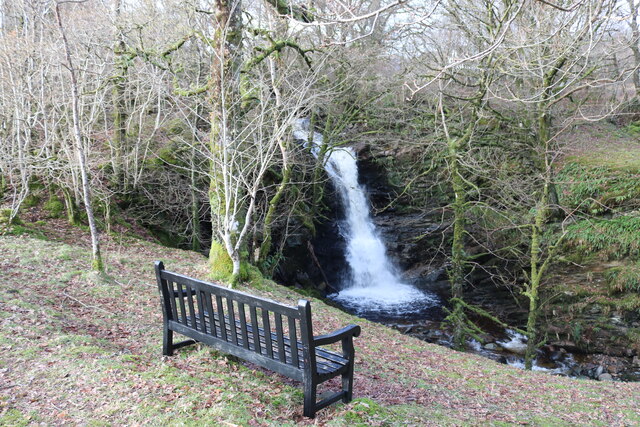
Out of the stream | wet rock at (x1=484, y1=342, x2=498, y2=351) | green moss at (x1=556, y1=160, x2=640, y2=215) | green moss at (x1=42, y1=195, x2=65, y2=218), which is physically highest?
green moss at (x1=556, y1=160, x2=640, y2=215)

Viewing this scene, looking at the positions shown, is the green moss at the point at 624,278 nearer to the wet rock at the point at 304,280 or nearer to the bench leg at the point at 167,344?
the wet rock at the point at 304,280

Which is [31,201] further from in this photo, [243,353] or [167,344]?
[243,353]

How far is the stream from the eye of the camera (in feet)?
34.0

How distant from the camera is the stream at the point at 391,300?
34.0ft

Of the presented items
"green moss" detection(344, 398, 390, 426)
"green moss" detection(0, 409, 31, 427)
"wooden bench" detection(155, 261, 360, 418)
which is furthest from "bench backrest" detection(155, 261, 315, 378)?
"green moss" detection(0, 409, 31, 427)

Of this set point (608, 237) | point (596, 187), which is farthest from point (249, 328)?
point (596, 187)

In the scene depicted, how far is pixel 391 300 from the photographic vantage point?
1429 centimetres

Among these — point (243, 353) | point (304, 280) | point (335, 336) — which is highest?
point (335, 336)

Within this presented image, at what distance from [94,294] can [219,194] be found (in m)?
2.55

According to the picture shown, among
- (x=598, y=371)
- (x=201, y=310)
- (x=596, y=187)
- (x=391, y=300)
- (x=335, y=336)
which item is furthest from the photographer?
(x=391, y=300)

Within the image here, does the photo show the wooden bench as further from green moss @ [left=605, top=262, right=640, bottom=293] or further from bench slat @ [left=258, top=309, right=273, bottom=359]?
green moss @ [left=605, top=262, right=640, bottom=293]

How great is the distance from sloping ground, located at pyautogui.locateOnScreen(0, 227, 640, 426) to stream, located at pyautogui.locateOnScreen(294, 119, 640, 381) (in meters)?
3.37

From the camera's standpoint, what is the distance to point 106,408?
11.0ft

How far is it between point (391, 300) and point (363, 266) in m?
2.02
